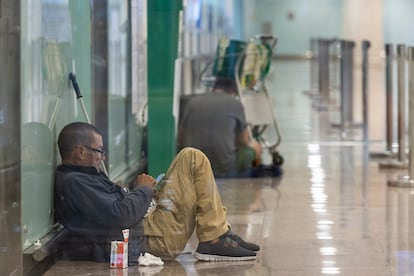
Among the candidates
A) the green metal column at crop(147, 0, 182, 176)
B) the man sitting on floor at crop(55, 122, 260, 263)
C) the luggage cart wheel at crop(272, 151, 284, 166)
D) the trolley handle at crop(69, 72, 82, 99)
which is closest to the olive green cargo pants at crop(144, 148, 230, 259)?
the man sitting on floor at crop(55, 122, 260, 263)

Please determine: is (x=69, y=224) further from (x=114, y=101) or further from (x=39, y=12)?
(x=114, y=101)

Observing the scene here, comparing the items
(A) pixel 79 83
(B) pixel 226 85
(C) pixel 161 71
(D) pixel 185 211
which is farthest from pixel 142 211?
(B) pixel 226 85

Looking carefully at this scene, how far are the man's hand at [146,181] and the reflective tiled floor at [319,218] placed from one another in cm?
36

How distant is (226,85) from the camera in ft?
27.5

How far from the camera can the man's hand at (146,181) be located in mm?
5292

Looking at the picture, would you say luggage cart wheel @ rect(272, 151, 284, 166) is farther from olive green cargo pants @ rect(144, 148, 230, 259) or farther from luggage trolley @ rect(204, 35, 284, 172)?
olive green cargo pants @ rect(144, 148, 230, 259)

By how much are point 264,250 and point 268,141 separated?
12.2ft

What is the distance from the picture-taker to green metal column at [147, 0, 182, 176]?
696 cm

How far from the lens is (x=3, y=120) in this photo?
14.8 ft

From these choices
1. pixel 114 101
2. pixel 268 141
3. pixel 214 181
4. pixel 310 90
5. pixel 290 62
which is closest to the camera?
pixel 214 181

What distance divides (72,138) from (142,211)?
20.3 inches

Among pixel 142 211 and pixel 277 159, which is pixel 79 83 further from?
pixel 277 159

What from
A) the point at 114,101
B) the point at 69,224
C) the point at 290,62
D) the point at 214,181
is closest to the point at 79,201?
the point at 69,224

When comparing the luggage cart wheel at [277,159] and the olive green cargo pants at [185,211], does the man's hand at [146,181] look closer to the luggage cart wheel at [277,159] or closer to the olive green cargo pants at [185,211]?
the olive green cargo pants at [185,211]
